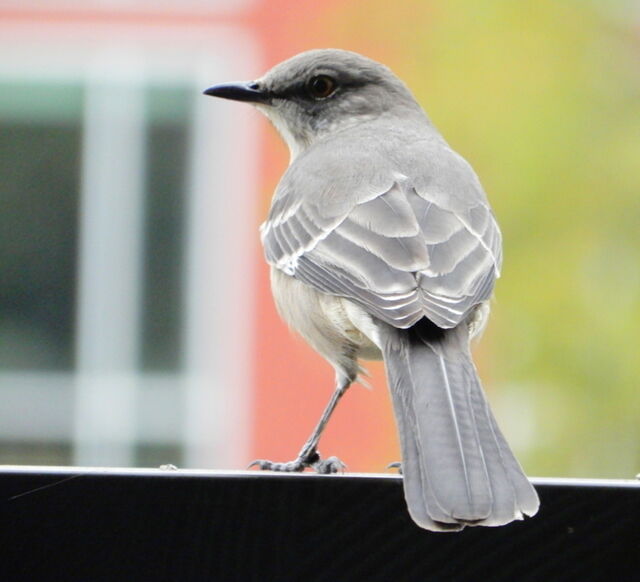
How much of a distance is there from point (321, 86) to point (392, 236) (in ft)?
6.15

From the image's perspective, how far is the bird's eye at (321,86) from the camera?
6086 mm

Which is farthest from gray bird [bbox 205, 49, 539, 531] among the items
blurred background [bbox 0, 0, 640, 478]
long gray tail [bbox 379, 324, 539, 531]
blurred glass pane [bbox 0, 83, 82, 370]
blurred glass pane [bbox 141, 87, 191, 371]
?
blurred glass pane [bbox 0, 83, 82, 370]

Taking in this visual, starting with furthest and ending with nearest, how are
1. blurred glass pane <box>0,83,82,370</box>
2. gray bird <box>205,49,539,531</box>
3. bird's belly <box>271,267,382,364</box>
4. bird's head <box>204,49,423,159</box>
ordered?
blurred glass pane <box>0,83,82,370</box> < bird's head <box>204,49,423,159</box> < bird's belly <box>271,267,382,364</box> < gray bird <box>205,49,539,531</box>

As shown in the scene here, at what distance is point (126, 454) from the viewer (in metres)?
14.0

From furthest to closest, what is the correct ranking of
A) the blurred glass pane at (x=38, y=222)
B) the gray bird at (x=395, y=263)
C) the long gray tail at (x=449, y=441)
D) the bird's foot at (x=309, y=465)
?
the blurred glass pane at (x=38, y=222)
the bird's foot at (x=309, y=465)
the gray bird at (x=395, y=263)
the long gray tail at (x=449, y=441)

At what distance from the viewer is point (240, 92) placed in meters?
5.86

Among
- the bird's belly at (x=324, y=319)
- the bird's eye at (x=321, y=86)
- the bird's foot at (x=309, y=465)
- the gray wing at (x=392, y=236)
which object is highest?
the bird's eye at (x=321, y=86)

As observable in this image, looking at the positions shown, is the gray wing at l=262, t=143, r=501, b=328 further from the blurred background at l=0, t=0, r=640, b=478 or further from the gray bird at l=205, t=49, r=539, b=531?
the blurred background at l=0, t=0, r=640, b=478

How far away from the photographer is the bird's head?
5.99 meters

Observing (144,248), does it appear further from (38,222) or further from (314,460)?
(314,460)

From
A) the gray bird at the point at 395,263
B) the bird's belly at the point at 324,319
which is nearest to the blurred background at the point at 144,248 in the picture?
Answer: the gray bird at the point at 395,263

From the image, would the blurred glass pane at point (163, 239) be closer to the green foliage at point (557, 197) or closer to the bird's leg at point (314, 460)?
the green foliage at point (557, 197)

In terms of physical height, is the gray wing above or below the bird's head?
below

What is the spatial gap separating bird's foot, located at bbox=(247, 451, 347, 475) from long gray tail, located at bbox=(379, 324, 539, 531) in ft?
2.60
